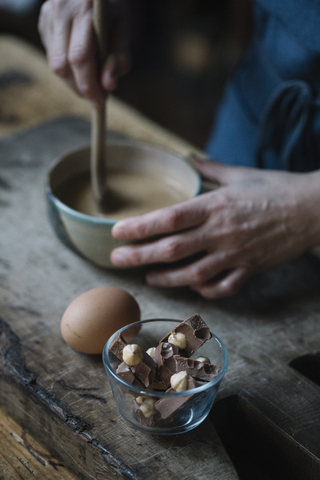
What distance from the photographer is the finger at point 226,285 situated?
0.83 meters

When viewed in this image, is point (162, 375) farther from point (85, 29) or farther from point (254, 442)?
point (85, 29)

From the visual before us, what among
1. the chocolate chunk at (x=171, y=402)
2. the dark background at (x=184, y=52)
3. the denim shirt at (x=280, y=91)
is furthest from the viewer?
the dark background at (x=184, y=52)

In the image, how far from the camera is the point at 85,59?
83 centimetres

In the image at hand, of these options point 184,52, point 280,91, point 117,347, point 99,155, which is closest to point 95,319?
point 117,347

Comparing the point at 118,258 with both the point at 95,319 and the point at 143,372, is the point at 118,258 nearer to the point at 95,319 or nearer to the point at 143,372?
the point at 95,319

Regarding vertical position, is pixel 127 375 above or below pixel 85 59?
below

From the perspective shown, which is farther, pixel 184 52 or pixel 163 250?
pixel 184 52

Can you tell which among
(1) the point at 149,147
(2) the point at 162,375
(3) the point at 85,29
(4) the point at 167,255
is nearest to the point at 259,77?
(1) the point at 149,147

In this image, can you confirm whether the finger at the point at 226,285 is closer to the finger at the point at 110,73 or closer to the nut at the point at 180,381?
the nut at the point at 180,381

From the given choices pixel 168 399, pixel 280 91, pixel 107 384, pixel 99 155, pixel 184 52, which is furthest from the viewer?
pixel 184 52

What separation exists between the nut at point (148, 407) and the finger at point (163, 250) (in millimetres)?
282

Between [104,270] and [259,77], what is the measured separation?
63 cm

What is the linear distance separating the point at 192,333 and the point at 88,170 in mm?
494

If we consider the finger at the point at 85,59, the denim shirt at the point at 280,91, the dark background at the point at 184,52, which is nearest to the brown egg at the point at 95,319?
the finger at the point at 85,59
